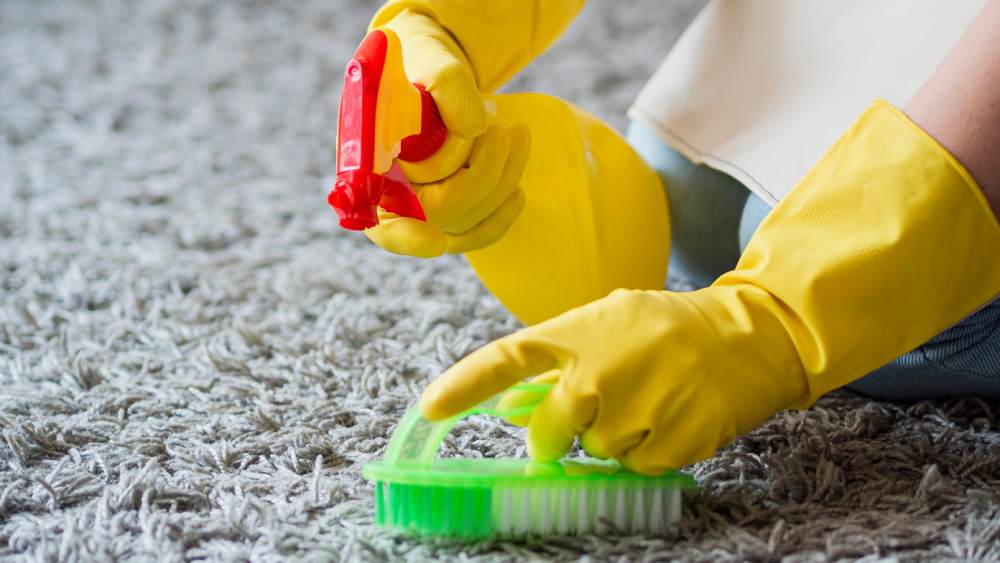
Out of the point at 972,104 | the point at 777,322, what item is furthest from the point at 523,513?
the point at 972,104

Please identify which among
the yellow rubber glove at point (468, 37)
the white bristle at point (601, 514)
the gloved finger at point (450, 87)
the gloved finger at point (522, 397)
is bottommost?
the white bristle at point (601, 514)

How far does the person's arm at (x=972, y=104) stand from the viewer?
53cm

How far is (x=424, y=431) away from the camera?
0.53 meters

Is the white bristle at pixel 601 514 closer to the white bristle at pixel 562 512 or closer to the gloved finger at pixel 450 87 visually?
the white bristle at pixel 562 512

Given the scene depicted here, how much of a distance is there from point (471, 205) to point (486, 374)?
0.54ft

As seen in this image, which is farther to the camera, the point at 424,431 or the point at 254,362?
the point at 254,362

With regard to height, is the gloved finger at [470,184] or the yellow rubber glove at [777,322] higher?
the gloved finger at [470,184]

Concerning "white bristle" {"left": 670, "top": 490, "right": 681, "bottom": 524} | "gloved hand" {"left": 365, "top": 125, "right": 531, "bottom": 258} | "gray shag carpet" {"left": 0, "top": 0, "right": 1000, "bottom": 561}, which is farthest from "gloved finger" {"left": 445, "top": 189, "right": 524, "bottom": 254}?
"white bristle" {"left": 670, "top": 490, "right": 681, "bottom": 524}

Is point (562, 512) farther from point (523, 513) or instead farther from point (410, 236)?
point (410, 236)

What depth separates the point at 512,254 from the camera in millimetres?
701

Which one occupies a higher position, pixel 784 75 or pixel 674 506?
pixel 784 75

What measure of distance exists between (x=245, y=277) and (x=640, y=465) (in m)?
0.51

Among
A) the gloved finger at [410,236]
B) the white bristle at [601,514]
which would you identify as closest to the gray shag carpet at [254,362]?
the white bristle at [601,514]

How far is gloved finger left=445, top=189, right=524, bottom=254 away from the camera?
2.16 feet
